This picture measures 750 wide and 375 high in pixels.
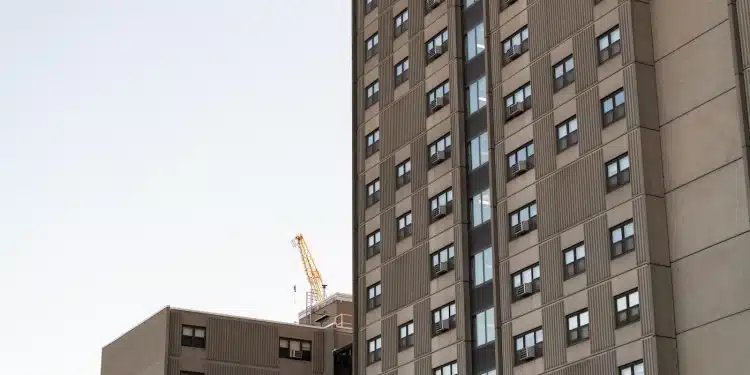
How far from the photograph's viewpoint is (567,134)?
282 feet

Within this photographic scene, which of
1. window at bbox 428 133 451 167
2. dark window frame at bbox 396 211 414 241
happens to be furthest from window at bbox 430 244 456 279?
window at bbox 428 133 451 167

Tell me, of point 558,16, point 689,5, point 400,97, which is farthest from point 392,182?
point 689,5

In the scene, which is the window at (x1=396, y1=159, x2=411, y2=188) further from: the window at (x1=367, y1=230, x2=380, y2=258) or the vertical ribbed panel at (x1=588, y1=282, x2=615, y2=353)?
the vertical ribbed panel at (x1=588, y1=282, x2=615, y2=353)

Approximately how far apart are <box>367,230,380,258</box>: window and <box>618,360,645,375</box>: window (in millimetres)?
27090

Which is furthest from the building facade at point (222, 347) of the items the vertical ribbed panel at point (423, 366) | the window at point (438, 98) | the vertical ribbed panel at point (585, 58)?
the vertical ribbed panel at point (585, 58)

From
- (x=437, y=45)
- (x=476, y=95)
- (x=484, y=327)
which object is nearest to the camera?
(x=484, y=327)

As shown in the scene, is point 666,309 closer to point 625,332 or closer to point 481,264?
point 625,332

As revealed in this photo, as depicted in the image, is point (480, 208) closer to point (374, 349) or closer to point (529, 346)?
point (529, 346)

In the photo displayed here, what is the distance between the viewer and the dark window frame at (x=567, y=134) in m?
85.3

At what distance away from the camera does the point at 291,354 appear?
4665 inches

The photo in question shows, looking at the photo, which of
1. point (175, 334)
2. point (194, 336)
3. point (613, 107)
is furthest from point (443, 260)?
point (175, 334)

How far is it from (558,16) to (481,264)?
15147 mm

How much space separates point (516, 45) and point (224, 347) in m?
36.3

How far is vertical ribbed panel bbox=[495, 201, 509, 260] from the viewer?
89625mm
